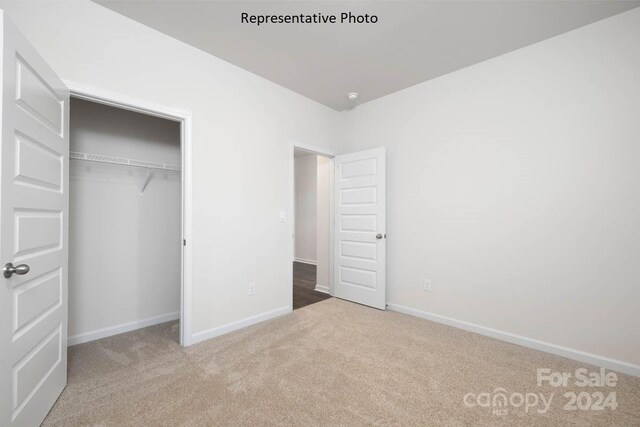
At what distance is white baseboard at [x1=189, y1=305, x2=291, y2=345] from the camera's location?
2.53 metres

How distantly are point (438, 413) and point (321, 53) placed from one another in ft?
9.86

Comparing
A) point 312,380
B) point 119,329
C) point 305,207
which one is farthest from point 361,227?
point 305,207

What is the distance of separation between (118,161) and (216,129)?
0.90 metres

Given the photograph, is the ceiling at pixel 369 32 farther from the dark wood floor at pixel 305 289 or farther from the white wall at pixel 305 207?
the white wall at pixel 305 207

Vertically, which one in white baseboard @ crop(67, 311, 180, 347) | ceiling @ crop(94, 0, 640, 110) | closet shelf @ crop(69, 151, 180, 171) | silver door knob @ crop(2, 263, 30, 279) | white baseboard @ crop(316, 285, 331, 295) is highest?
ceiling @ crop(94, 0, 640, 110)

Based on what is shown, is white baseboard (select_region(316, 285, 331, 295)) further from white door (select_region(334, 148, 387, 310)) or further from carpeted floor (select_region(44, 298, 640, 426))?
carpeted floor (select_region(44, 298, 640, 426))

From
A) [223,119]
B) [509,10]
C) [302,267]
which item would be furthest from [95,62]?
[302,267]

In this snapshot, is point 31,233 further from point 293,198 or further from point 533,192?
point 533,192

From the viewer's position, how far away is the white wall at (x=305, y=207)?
7.01m

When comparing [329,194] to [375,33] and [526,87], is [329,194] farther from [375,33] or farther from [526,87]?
[526,87]

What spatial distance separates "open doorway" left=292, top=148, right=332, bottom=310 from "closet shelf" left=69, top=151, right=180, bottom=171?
1.61m

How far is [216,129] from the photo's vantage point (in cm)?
270

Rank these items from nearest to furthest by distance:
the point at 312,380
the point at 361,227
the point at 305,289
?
the point at 312,380 → the point at 361,227 → the point at 305,289

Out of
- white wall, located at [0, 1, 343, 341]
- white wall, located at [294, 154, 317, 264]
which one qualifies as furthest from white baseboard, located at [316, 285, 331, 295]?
Result: white wall, located at [294, 154, 317, 264]
